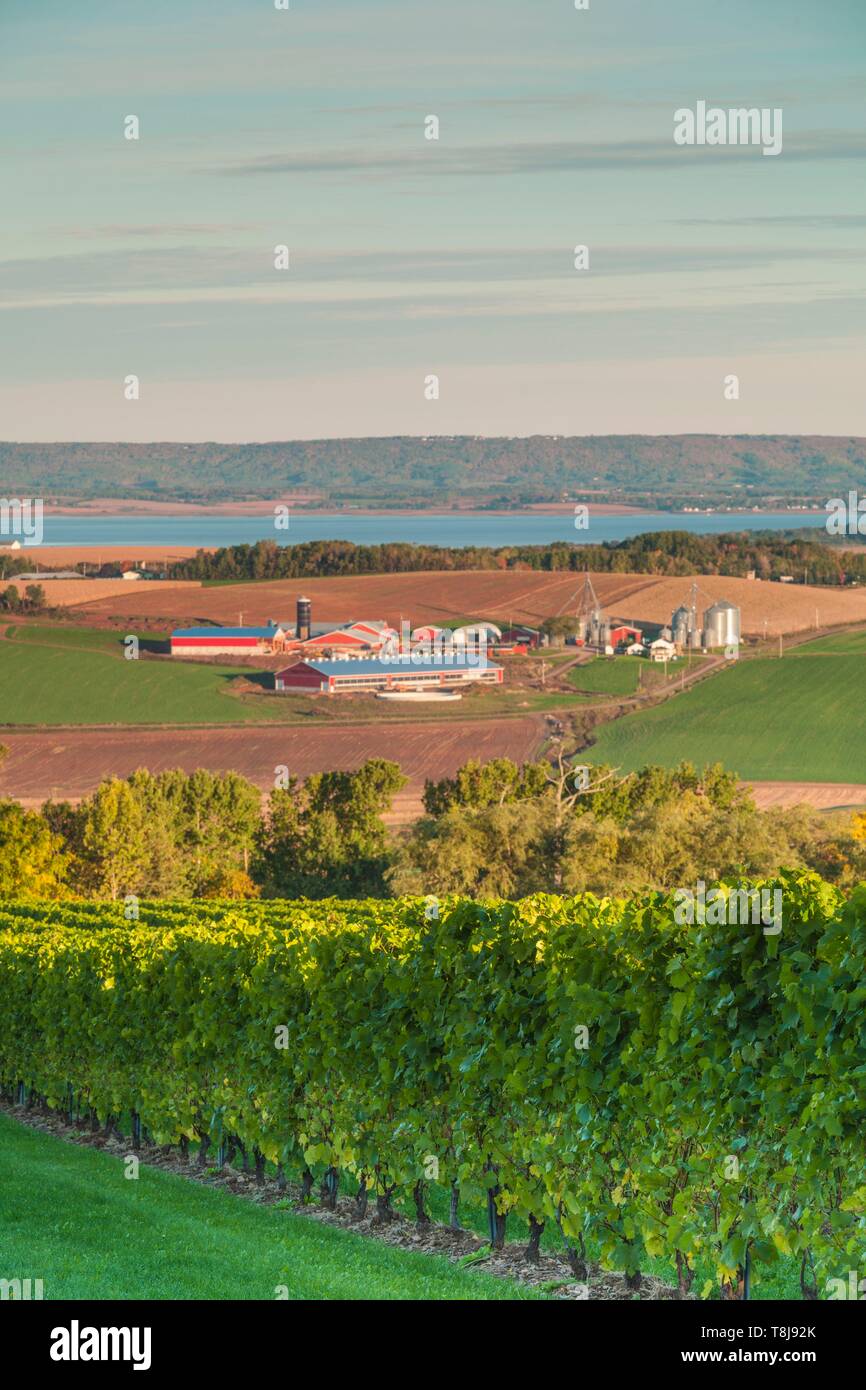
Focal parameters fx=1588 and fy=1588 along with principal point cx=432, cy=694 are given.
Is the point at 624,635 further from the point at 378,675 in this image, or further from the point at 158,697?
the point at 158,697

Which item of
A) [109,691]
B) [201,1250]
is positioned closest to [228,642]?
[109,691]

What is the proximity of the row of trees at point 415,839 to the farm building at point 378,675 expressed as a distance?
163 feet

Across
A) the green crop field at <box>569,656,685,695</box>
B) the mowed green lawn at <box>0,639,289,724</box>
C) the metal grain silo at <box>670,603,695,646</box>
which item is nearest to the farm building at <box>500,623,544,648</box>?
the green crop field at <box>569,656,685,695</box>

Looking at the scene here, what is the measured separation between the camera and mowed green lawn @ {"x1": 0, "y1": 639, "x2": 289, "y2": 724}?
115062mm

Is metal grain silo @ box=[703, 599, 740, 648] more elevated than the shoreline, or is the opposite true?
the shoreline

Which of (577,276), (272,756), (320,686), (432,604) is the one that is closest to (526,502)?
(577,276)

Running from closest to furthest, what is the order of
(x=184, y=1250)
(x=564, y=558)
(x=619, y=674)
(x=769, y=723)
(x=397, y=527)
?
1. (x=184, y=1250)
2. (x=769, y=723)
3. (x=619, y=674)
4. (x=564, y=558)
5. (x=397, y=527)

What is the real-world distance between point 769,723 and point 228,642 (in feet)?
148

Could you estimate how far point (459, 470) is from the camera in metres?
189

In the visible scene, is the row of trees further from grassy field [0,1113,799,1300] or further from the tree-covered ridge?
the tree-covered ridge

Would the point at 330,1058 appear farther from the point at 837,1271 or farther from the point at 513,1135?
the point at 837,1271

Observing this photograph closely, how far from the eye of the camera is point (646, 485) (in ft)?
547

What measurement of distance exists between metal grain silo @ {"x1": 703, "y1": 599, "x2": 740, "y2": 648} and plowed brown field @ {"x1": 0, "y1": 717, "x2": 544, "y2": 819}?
15552mm

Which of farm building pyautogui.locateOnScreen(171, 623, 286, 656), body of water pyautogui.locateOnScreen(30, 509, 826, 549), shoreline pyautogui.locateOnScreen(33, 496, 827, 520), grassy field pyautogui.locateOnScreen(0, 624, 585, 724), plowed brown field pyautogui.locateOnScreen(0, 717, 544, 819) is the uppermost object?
shoreline pyautogui.locateOnScreen(33, 496, 827, 520)
